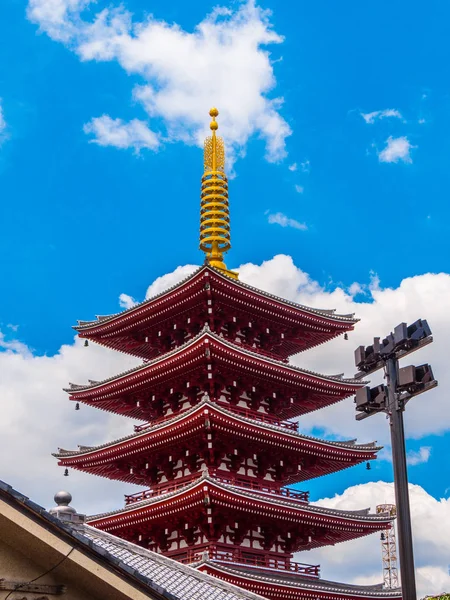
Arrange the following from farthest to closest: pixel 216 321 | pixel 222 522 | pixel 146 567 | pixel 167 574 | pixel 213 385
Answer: pixel 216 321, pixel 213 385, pixel 222 522, pixel 167 574, pixel 146 567

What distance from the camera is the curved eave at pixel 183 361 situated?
3972cm

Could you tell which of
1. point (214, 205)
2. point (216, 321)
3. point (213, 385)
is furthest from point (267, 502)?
point (214, 205)

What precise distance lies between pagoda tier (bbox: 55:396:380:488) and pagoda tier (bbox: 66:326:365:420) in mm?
1252

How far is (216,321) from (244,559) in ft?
39.1

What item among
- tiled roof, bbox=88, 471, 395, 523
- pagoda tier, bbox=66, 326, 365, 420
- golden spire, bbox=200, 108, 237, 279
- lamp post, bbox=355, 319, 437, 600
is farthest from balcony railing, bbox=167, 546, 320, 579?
lamp post, bbox=355, 319, 437, 600

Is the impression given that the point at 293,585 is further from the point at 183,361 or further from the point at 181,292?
the point at 181,292

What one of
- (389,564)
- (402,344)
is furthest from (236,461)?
(389,564)

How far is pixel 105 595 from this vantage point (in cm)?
1136

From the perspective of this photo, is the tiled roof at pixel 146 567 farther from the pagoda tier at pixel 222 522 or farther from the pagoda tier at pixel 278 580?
the pagoda tier at pixel 222 522

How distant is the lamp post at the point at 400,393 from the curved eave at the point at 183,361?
2130cm

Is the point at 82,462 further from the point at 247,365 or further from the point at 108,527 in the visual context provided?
the point at 247,365

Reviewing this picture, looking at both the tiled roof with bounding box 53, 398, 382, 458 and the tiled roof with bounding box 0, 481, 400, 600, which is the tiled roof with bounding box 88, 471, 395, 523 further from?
the tiled roof with bounding box 0, 481, 400, 600

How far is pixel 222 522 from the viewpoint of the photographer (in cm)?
3809

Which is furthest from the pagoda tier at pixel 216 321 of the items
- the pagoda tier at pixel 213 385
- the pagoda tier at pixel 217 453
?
the pagoda tier at pixel 217 453
